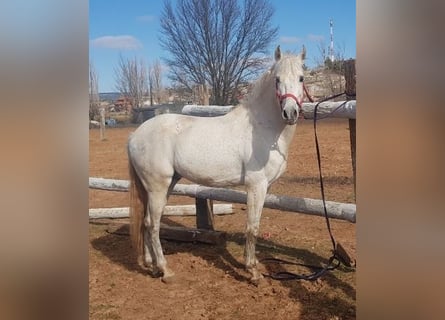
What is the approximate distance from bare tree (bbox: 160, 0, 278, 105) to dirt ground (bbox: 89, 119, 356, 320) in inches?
16.5

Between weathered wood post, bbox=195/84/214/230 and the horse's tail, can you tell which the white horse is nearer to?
the horse's tail

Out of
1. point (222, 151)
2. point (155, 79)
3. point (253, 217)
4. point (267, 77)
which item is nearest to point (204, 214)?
point (253, 217)

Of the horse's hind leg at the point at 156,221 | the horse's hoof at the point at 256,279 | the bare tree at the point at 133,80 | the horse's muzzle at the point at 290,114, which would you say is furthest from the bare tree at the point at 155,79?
the horse's hoof at the point at 256,279

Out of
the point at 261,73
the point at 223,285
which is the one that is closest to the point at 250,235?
the point at 223,285

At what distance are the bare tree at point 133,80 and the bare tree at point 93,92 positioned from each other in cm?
11

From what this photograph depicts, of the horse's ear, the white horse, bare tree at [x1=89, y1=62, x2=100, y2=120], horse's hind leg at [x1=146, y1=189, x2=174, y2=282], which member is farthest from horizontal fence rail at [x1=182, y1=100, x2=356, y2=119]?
bare tree at [x1=89, y1=62, x2=100, y2=120]

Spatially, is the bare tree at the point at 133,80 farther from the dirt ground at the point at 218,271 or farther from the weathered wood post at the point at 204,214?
the weathered wood post at the point at 204,214

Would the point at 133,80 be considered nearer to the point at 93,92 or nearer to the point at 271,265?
the point at 93,92

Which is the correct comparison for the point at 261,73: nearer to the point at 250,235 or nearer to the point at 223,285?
the point at 250,235

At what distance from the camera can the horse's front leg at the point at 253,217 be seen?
59.9 inches

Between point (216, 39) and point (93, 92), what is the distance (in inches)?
20.6
